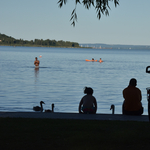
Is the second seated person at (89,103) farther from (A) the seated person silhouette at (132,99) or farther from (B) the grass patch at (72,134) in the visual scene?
(B) the grass patch at (72,134)

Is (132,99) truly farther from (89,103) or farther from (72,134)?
(72,134)

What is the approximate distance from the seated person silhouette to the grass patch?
167cm

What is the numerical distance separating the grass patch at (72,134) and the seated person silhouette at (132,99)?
5.48 feet

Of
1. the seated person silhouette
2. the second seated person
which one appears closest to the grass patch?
the seated person silhouette

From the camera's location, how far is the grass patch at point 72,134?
6089 mm

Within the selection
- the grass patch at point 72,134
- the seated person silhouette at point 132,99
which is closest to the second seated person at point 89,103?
the seated person silhouette at point 132,99

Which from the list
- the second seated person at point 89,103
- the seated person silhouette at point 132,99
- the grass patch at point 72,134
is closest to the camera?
the grass patch at point 72,134

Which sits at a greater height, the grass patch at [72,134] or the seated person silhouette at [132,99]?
the seated person silhouette at [132,99]

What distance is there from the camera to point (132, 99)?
393 inches

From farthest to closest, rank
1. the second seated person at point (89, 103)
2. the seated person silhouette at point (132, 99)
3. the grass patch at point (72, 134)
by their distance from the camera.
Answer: the second seated person at point (89, 103) < the seated person silhouette at point (132, 99) < the grass patch at point (72, 134)

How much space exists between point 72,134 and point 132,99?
3613 millimetres

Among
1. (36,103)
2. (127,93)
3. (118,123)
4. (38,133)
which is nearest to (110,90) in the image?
(36,103)

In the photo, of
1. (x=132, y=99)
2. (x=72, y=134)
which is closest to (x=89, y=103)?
(x=132, y=99)

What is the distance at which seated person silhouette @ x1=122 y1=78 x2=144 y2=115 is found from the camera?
9.95 meters
